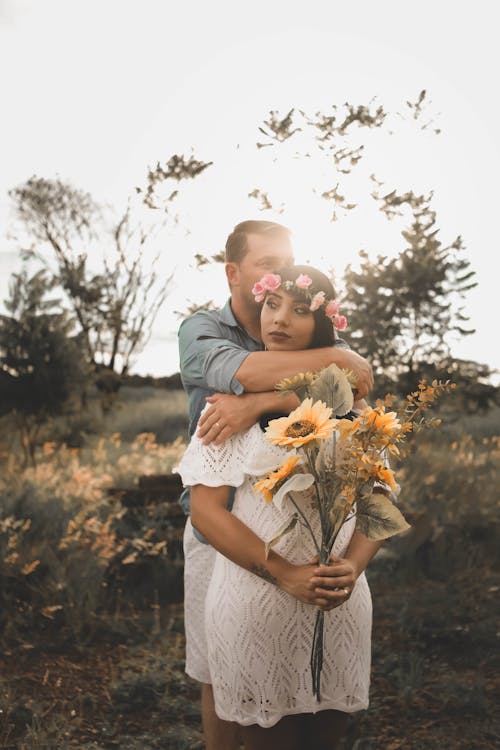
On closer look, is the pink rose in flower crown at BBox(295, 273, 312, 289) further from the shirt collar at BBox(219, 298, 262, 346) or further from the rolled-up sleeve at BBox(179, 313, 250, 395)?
the shirt collar at BBox(219, 298, 262, 346)

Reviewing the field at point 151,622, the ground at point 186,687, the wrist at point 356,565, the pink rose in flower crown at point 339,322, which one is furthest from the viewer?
the field at point 151,622

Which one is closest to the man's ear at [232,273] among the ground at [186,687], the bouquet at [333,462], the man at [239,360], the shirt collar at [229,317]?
the man at [239,360]

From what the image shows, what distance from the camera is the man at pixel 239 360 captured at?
2.55 metres

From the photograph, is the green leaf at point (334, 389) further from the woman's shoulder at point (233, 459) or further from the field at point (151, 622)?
the field at point (151, 622)

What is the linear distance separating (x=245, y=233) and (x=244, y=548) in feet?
5.00

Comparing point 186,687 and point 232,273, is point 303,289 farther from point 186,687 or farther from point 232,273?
point 186,687

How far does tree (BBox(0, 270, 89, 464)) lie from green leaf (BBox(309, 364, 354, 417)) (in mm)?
9151

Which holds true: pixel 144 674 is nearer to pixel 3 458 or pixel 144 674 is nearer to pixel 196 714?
pixel 196 714

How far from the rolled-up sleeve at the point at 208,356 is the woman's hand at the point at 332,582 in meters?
0.70

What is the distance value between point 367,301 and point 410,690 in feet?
18.3

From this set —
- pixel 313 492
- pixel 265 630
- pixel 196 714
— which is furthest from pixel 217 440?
pixel 196 714

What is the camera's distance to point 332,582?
2252 millimetres

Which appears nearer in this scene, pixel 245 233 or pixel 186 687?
pixel 245 233

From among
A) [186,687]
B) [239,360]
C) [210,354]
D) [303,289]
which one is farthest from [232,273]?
[186,687]
